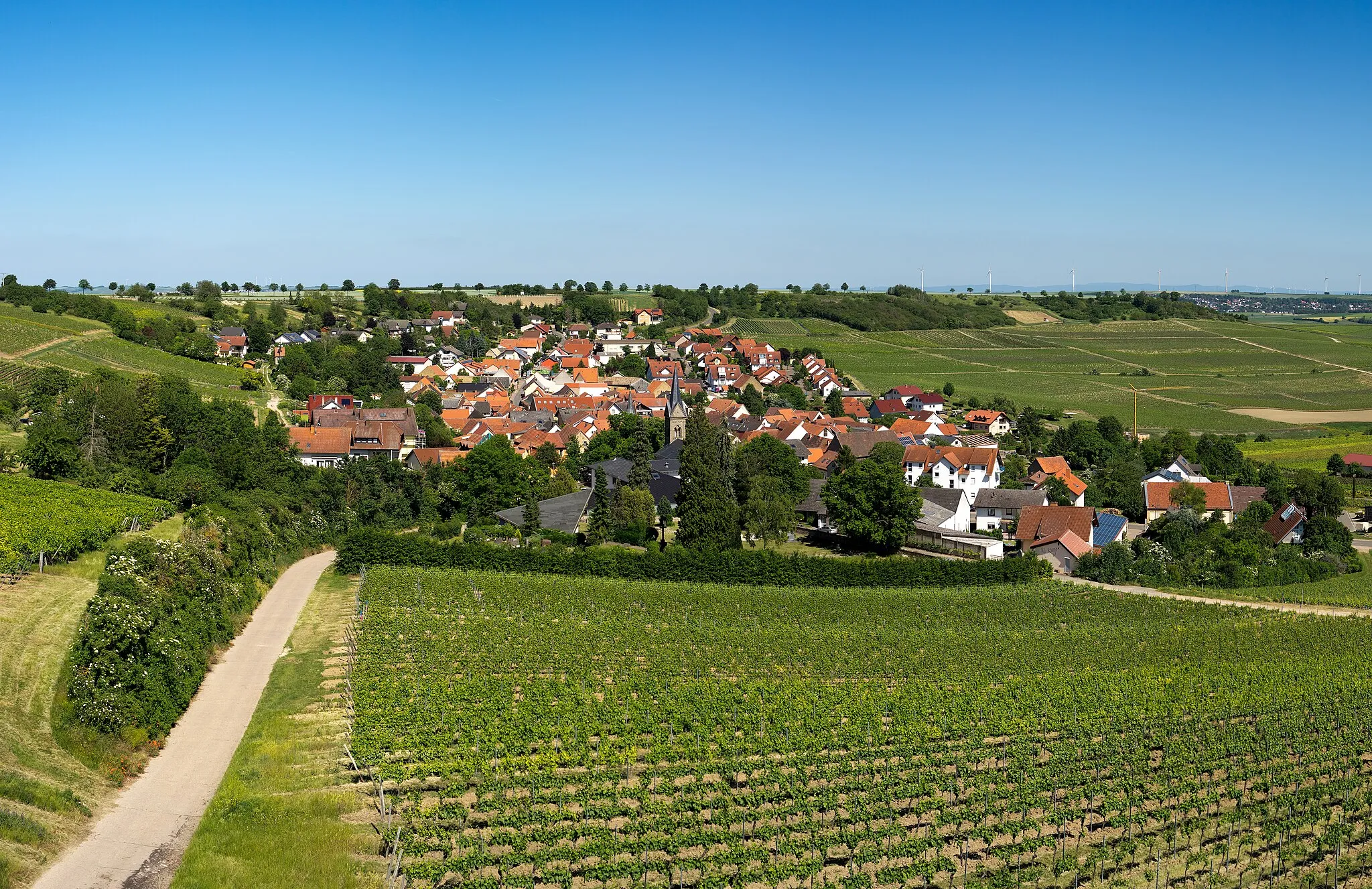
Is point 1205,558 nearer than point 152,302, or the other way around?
point 1205,558

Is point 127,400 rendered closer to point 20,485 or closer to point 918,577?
point 20,485

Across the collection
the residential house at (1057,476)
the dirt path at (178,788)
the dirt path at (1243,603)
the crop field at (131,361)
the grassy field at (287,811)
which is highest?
the crop field at (131,361)

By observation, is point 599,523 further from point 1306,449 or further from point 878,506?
point 1306,449

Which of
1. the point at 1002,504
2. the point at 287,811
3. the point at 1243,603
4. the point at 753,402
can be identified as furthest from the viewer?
the point at 753,402

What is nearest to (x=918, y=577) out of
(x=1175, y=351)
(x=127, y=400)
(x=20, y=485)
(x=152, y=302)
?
(x=20, y=485)

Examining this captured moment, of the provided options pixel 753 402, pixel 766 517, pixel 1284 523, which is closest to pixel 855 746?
pixel 766 517

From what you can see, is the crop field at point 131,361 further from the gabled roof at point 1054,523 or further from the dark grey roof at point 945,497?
the gabled roof at point 1054,523

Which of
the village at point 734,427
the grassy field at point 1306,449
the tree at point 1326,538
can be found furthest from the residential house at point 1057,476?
the grassy field at point 1306,449
